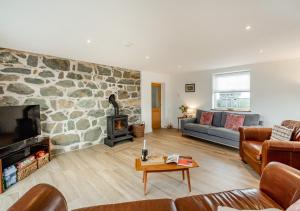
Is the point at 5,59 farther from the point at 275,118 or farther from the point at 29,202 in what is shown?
the point at 275,118

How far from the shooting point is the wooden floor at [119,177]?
2.11 metres

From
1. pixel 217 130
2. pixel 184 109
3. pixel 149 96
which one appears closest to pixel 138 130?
pixel 149 96

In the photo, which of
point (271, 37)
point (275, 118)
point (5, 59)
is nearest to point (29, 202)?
point (5, 59)

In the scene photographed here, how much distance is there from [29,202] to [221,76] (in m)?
5.35

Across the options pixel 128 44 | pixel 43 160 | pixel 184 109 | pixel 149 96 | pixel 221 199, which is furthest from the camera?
pixel 184 109

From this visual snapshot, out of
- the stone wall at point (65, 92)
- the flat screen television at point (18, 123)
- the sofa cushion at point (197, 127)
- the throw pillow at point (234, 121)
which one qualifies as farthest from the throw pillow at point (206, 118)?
the flat screen television at point (18, 123)

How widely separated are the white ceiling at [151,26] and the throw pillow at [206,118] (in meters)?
1.96

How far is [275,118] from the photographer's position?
4.08 metres

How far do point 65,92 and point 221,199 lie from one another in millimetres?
3743

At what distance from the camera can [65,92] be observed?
3777 mm

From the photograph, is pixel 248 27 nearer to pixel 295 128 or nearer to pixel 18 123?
pixel 295 128

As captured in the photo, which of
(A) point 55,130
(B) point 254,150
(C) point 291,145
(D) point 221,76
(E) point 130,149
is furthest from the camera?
(D) point 221,76

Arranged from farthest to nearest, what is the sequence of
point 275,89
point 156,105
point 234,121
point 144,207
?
point 156,105 < point 234,121 < point 275,89 < point 144,207

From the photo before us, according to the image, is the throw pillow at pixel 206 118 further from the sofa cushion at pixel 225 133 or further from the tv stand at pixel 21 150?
the tv stand at pixel 21 150
